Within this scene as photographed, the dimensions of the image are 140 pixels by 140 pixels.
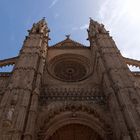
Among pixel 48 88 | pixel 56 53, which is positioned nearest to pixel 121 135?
pixel 48 88

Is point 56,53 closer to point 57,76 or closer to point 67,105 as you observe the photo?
point 57,76

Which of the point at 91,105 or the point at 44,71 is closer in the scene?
the point at 91,105

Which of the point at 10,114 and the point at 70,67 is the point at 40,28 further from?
the point at 10,114

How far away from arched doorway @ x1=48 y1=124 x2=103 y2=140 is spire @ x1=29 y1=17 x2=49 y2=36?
768 centimetres

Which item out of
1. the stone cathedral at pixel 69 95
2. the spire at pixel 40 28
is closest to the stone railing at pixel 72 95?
the stone cathedral at pixel 69 95

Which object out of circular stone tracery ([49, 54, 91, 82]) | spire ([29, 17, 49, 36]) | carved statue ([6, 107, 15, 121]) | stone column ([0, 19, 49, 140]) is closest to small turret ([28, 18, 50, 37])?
spire ([29, 17, 49, 36])

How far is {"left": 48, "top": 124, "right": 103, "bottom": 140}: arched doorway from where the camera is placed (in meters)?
11.8

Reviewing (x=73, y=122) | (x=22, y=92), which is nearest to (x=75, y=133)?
(x=73, y=122)

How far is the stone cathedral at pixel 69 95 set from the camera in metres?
9.66

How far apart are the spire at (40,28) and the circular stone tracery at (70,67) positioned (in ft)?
9.41

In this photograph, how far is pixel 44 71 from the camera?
1403cm

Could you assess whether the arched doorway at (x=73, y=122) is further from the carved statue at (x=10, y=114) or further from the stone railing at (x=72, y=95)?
the carved statue at (x=10, y=114)

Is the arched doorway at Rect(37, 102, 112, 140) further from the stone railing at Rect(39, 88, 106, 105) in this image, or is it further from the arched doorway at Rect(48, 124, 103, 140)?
the stone railing at Rect(39, 88, 106, 105)

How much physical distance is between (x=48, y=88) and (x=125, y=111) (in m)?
4.30
